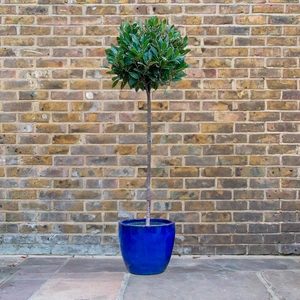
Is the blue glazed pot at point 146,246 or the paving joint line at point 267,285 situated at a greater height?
the blue glazed pot at point 146,246

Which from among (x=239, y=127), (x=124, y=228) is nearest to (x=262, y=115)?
(x=239, y=127)

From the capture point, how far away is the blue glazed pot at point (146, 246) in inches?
146

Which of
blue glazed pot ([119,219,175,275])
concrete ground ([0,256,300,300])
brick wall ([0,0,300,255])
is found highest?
brick wall ([0,0,300,255])

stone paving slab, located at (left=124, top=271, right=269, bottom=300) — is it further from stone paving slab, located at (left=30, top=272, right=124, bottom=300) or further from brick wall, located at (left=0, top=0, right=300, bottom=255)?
brick wall, located at (left=0, top=0, right=300, bottom=255)

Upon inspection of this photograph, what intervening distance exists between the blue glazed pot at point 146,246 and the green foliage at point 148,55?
3.86ft

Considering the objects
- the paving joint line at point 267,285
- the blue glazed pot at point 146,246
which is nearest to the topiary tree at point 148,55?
the blue glazed pot at point 146,246

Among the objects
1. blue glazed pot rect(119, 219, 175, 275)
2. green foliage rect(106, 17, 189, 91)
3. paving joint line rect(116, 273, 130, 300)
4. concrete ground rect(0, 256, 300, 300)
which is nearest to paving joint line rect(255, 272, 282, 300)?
concrete ground rect(0, 256, 300, 300)

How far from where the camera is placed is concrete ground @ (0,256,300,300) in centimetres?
335

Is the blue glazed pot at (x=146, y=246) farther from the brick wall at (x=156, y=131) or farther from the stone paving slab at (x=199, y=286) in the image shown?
the brick wall at (x=156, y=131)

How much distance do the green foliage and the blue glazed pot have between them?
1176mm

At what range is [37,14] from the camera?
455cm

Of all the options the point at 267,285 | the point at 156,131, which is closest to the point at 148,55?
the point at 156,131

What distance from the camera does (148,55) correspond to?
351 centimetres

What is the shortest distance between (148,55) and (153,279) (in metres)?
1.81
